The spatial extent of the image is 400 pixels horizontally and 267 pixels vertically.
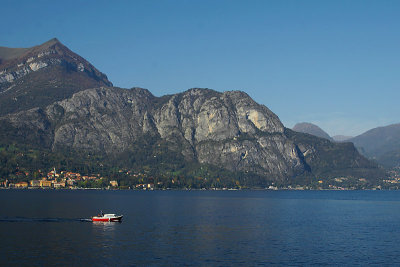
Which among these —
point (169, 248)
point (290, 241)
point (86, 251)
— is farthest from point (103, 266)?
point (290, 241)

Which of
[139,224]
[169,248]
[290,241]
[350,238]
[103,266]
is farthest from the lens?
[139,224]

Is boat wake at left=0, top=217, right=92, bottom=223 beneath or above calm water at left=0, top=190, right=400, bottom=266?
above

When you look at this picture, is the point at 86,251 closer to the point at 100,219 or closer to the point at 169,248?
the point at 169,248

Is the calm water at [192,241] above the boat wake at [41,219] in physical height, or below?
below

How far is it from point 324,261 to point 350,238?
33004 millimetres

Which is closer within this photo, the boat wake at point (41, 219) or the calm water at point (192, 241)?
the calm water at point (192, 241)

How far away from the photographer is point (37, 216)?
152125 millimetres

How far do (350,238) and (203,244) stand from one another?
39058 mm

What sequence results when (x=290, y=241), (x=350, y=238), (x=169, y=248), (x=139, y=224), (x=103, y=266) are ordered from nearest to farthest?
(x=103, y=266) < (x=169, y=248) < (x=290, y=241) < (x=350, y=238) < (x=139, y=224)

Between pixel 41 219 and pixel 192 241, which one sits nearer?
pixel 192 241

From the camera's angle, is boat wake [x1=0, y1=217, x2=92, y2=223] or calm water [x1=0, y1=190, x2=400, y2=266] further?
boat wake [x1=0, y1=217, x2=92, y2=223]

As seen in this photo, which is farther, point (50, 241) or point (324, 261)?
point (50, 241)

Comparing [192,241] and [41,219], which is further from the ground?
[41,219]

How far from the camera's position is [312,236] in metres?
120
